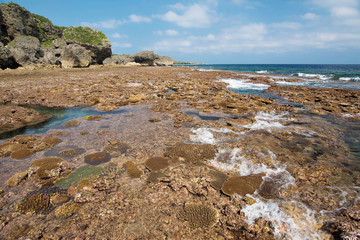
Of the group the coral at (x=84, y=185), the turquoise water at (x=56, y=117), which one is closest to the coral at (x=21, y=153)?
the turquoise water at (x=56, y=117)

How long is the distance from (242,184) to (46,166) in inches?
249

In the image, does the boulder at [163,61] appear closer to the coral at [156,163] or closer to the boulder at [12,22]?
the boulder at [12,22]

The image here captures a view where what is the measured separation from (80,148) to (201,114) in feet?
25.7

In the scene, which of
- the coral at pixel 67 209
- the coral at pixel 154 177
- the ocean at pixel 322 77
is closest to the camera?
the coral at pixel 67 209

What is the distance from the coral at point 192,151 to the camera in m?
6.65

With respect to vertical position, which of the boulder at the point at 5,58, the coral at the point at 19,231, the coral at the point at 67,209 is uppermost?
the boulder at the point at 5,58

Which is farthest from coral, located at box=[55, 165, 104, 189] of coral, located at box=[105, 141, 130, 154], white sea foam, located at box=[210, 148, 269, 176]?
white sea foam, located at box=[210, 148, 269, 176]

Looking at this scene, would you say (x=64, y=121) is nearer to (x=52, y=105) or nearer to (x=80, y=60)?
(x=52, y=105)

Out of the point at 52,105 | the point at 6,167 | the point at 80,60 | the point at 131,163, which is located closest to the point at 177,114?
the point at 131,163

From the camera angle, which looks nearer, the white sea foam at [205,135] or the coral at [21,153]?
the coral at [21,153]

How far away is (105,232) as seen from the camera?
11.9ft

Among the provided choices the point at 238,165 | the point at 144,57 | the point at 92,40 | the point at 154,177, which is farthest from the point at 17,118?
the point at 144,57

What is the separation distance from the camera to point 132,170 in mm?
5770

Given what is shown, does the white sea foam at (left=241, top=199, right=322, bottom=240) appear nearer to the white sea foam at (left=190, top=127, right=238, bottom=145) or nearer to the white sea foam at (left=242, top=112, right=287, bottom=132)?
the white sea foam at (left=190, top=127, right=238, bottom=145)
